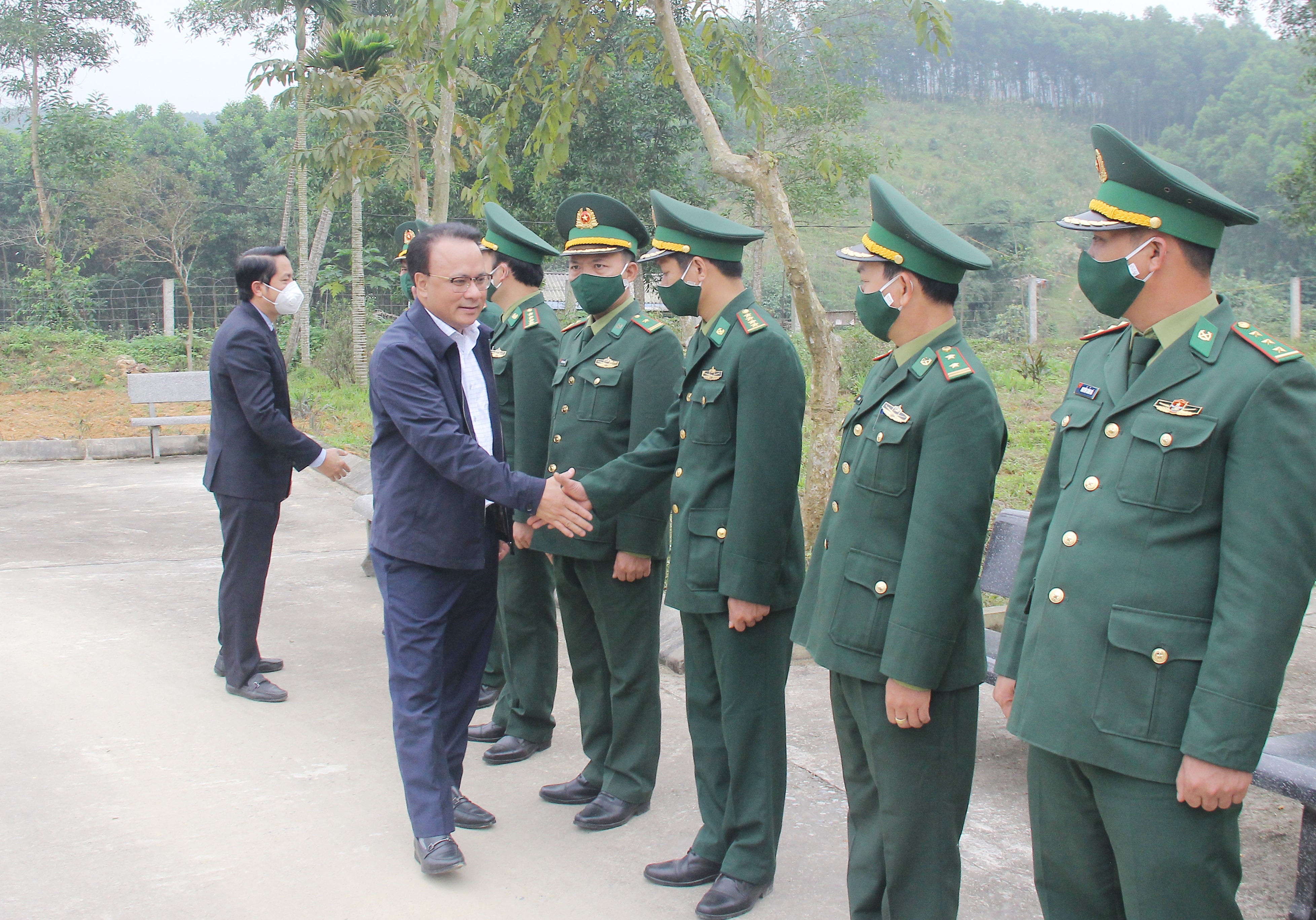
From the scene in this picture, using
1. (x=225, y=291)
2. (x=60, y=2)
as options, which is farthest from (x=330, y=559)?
(x=60, y=2)

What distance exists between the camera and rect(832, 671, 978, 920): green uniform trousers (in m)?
2.39

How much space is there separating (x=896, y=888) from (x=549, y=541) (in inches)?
66.4

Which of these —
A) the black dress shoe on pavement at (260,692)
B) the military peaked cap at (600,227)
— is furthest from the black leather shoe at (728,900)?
the black dress shoe on pavement at (260,692)

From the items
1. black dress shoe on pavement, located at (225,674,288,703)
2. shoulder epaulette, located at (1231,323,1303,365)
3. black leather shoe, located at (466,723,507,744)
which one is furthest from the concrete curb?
shoulder epaulette, located at (1231,323,1303,365)

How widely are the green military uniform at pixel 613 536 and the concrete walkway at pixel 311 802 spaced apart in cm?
28

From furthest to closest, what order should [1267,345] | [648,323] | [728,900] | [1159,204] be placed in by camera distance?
1. [648,323]
2. [728,900]
3. [1159,204]
4. [1267,345]

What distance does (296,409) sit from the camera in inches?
534

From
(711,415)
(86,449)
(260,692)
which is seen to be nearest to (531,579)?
(711,415)

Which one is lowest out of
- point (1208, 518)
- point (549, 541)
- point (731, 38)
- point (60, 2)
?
point (549, 541)

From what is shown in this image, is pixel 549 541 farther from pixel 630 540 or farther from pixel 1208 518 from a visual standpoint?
pixel 1208 518

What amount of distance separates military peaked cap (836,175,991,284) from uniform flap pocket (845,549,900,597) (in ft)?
2.20

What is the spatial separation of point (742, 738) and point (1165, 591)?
1.39 m

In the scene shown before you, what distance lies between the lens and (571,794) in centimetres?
365

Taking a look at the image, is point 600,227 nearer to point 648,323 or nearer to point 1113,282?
point 648,323
